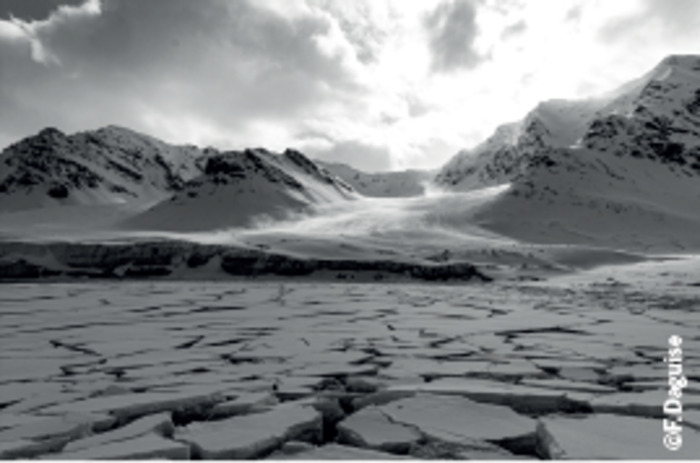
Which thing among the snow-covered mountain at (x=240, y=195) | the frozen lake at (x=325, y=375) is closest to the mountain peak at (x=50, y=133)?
the snow-covered mountain at (x=240, y=195)

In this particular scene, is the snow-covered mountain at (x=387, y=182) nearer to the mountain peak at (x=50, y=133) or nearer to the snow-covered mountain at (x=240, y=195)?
the mountain peak at (x=50, y=133)

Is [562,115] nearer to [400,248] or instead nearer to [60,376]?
[400,248]

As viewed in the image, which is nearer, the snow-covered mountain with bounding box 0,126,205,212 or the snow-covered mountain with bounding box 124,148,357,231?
the snow-covered mountain with bounding box 124,148,357,231

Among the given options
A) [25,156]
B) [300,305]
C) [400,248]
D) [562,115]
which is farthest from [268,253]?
[562,115]

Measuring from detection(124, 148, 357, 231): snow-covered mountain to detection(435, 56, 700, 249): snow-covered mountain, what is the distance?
2067 cm

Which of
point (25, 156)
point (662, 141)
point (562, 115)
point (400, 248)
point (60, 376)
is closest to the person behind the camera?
point (60, 376)

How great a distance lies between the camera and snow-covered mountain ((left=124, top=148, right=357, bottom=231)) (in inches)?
1885

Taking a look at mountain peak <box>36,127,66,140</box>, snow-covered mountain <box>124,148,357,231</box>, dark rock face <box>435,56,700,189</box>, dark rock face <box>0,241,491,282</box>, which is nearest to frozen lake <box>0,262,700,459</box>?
dark rock face <box>0,241,491,282</box>

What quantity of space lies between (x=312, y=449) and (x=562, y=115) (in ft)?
478

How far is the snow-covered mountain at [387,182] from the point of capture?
141000 mm

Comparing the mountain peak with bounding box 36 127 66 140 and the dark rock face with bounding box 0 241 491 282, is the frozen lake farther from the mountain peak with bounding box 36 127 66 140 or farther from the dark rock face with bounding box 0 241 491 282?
the mountain peak with bounding box 36 127 66 140

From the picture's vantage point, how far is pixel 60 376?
420 centimetres

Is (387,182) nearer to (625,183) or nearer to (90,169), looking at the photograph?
(90,169)

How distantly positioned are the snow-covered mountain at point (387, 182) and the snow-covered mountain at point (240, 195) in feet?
241
